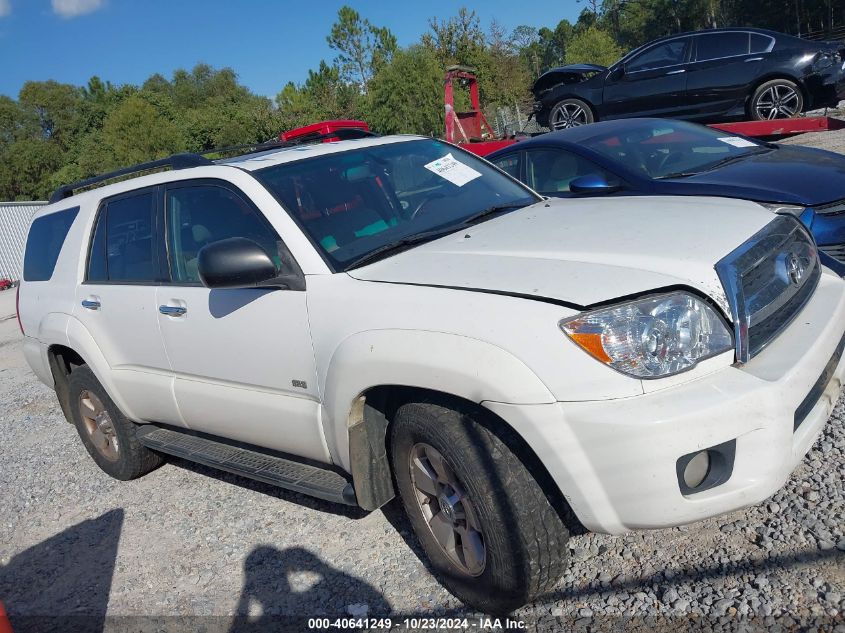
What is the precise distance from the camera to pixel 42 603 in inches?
136

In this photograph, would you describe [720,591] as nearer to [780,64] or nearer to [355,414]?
[355,414]

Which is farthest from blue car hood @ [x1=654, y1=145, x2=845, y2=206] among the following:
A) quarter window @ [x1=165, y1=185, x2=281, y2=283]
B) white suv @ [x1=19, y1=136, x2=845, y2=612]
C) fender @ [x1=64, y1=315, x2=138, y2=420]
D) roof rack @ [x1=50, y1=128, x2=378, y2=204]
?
fender @ [x1=64, y1=315, x2=138, y2=420]

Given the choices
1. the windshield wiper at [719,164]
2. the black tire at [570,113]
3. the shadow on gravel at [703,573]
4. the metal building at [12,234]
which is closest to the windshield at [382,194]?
the shadow on gravel at [703,573]

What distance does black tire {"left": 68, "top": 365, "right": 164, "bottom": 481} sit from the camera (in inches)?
173

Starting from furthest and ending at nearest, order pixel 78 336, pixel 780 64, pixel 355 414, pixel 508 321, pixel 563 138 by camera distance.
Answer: pixel 780 64, pixel 563 138, pixel 78 336, pixel 355 414, pixel 508 321

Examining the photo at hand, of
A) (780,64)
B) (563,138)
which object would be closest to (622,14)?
(780,64)

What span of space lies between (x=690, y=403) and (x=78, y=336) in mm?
3619

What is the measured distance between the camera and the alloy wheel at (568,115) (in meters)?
11.9

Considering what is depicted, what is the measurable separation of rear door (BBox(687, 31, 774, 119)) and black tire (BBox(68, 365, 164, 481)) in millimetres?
9453

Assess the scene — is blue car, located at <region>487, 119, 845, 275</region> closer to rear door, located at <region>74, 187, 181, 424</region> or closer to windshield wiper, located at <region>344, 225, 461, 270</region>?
windshield wiper, located at <region>344, 225, 461, 270</region>

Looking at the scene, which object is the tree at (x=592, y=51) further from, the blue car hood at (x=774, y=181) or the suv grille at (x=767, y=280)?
the suv grille at (x=767, y=280)

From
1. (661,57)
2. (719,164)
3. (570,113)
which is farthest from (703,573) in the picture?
(570,113)

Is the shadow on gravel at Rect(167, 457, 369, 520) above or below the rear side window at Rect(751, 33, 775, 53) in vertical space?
below

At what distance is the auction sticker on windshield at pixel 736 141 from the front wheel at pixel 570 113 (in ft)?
19.6
